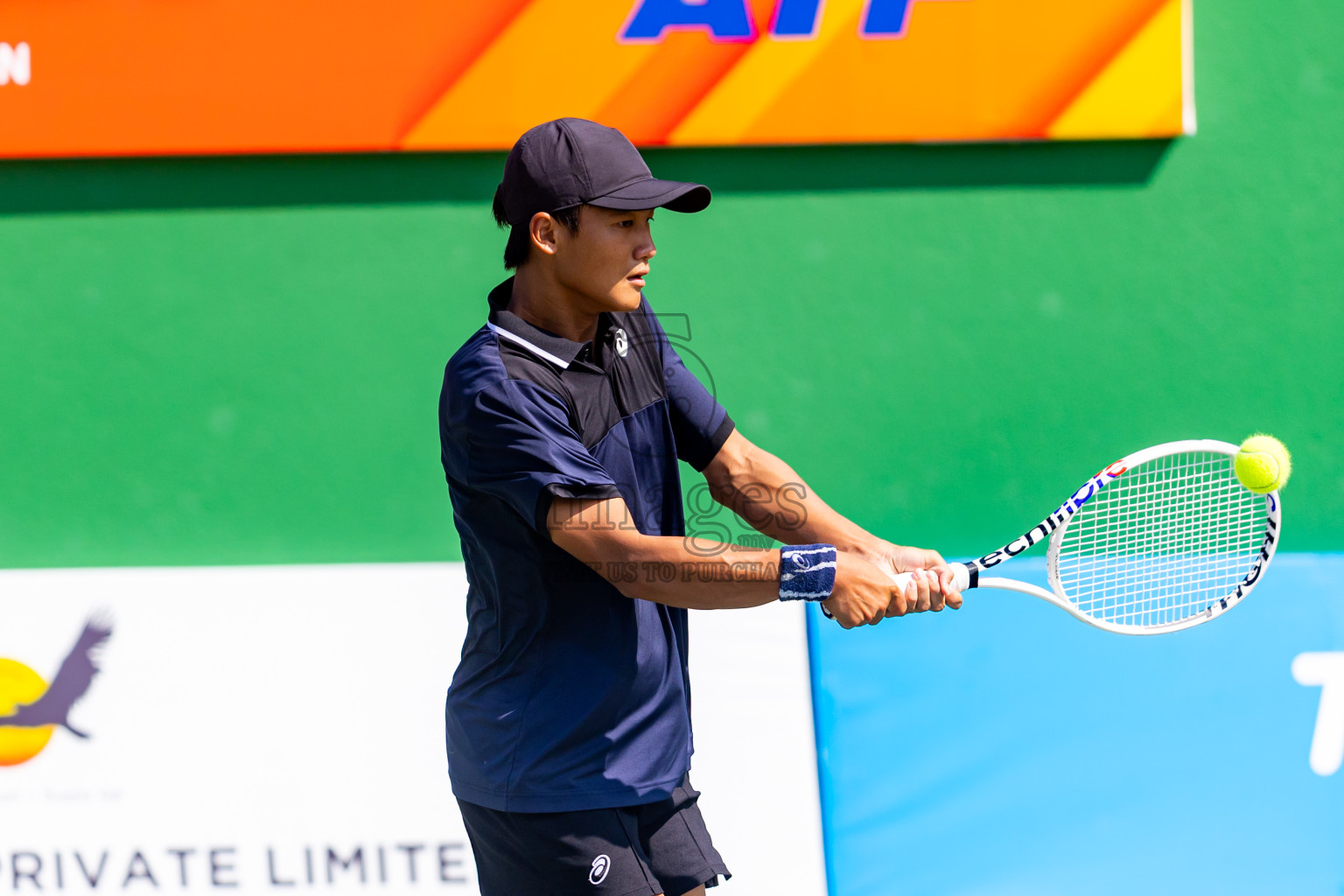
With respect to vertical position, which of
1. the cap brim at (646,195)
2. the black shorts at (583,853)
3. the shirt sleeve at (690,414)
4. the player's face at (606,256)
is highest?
the cap brim at (646,195)

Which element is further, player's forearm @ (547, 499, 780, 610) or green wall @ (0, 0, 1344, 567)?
green wall @ (0, 0, 1344, 567)

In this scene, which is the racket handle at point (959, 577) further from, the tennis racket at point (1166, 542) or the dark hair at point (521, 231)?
the dark hair at point (521, 231)

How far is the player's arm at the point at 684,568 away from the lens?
5.84 feet

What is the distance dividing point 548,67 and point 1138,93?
169cm

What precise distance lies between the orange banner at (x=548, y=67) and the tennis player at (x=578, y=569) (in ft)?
4.80

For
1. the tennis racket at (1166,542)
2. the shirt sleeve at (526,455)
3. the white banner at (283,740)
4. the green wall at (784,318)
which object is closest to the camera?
the shirt sleeve at (526,455)

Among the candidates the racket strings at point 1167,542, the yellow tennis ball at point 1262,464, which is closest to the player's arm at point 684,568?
the yellow tennis ball at point 1262,464

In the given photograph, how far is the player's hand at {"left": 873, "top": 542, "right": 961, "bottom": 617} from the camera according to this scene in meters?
2.02

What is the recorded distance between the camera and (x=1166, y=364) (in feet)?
11.6

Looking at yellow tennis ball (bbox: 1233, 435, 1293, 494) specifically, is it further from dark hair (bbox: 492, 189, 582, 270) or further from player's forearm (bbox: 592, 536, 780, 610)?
dark hair (bbox: 492, 189, 582, 270)

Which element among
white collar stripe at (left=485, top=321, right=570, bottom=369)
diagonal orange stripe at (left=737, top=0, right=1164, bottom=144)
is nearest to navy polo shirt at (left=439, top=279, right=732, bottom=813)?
white collar stripe at (left=485, top=321, right=570, bottom=369)

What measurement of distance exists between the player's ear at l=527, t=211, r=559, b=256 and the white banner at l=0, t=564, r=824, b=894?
1545mm

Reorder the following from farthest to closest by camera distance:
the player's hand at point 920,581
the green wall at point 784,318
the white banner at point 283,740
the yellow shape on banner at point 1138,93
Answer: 1. the green wall at point 784,318
2. the yellow shape on banner at point 1138,93
3. the white banner at point 283,740
4. the player's hand at point 920,581

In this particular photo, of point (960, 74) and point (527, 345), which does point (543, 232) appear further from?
point (960, 74)
